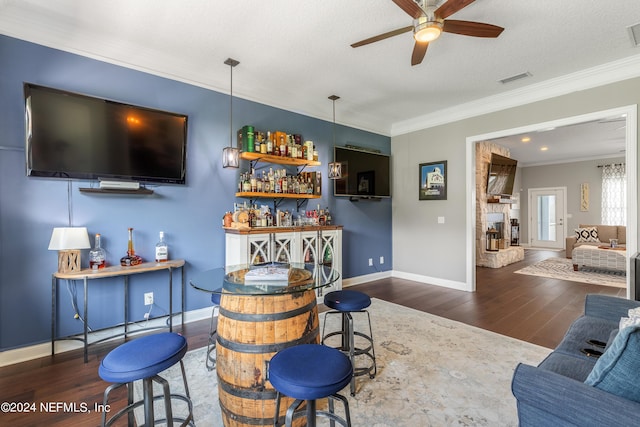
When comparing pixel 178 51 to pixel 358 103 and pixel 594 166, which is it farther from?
pixel 594 166

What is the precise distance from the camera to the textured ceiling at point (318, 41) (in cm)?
225

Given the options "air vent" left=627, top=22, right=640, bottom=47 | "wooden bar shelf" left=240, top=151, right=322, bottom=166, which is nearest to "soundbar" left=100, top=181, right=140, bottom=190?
"wooden bar shelf" left=240, top=151, right=322, bottom=166

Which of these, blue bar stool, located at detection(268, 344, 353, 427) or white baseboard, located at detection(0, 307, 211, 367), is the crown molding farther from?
white baseboard, located at detection(0, 307, 211, 367)

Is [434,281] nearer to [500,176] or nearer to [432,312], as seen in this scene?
[432,312]

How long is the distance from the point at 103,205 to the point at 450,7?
10.5 feet

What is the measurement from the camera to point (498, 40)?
268 cm

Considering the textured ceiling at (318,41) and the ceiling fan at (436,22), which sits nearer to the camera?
the ceiling fan at (436,22)

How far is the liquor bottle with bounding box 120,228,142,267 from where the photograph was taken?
2.66 metres

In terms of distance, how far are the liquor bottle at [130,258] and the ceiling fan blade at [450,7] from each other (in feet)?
10.2

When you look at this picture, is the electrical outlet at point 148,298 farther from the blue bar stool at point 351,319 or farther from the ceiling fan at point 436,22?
the ceiling fan at point 436,22

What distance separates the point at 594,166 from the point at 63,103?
11.5 m

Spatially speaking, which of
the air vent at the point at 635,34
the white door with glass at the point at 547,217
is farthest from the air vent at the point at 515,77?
the white door with glass at the point at 547,217

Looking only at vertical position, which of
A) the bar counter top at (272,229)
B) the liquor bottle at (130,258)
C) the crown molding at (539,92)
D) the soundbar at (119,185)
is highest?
the crown molding at (539,92)

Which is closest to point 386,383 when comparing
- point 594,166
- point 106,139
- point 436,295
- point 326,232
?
point 326,232
